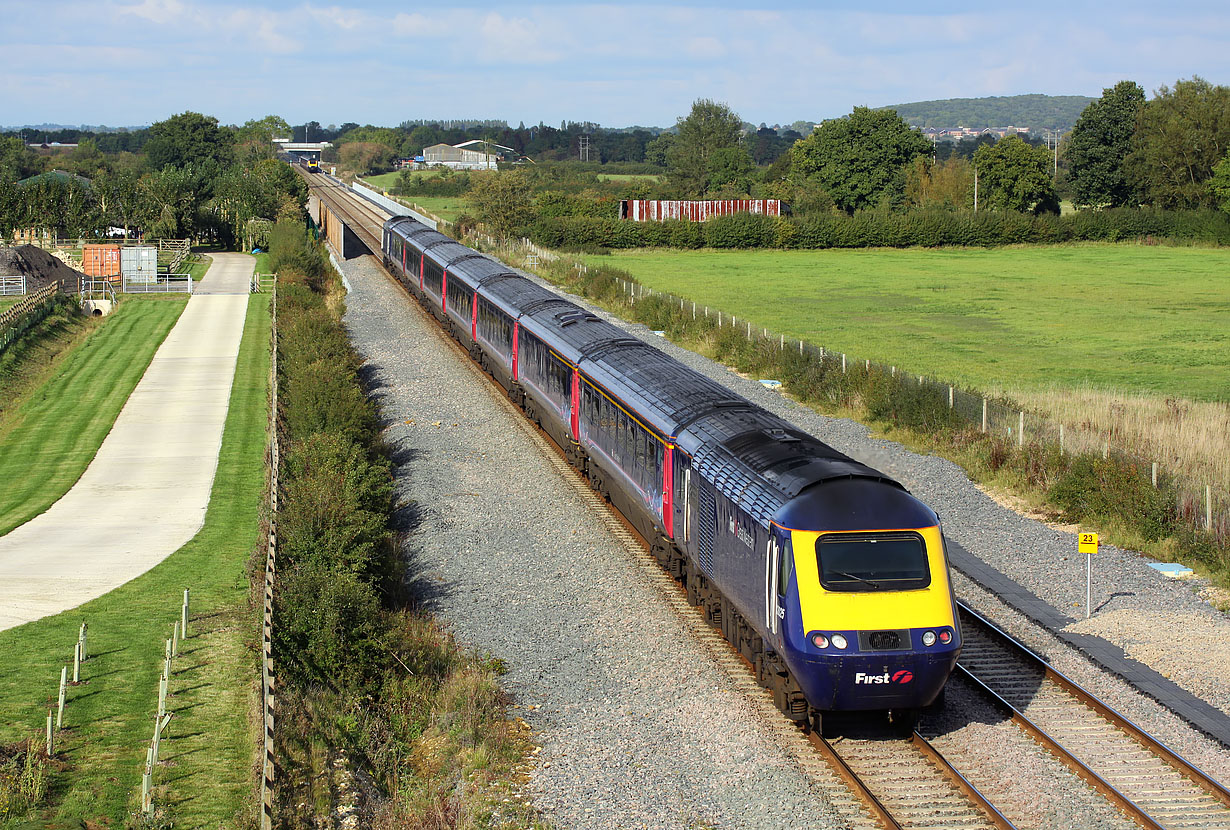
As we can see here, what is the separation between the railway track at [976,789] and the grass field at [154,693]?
5.95 m

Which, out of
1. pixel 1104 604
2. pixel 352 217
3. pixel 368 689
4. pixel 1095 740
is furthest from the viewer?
pixel 352 217

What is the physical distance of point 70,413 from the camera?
35.4 meters

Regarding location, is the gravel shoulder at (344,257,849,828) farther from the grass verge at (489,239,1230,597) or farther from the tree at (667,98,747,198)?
the tree at (667,98,747,198)

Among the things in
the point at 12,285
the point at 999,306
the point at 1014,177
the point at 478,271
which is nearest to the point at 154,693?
the point at 478,271

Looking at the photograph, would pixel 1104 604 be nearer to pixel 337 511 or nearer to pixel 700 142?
pixel 337 511

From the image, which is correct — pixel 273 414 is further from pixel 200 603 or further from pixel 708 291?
pixel 708 291

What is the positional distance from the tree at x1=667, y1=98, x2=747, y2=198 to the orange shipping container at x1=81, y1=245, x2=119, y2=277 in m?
81.7

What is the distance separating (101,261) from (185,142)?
11285cm

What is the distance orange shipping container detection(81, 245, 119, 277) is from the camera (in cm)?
6147

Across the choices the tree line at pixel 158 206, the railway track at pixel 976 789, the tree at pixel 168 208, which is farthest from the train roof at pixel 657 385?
the tree at pixel 168 208

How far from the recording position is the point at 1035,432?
26062mm

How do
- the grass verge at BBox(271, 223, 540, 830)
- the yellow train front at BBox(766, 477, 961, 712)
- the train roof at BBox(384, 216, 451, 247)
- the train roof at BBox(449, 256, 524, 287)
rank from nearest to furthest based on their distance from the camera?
the yellow train front at BBox(766, 477, 961, 712) < the grass verge at BBox(271, 223, 540, 830) < the train roof at BBox(449, 256, 524, 287) < the train roof at BBox(384, 216, 451, 247)

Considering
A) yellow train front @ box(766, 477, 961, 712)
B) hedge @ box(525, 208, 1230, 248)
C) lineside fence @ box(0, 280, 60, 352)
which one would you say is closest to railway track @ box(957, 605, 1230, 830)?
yellow train front @ box(766, 477, 961, 712)

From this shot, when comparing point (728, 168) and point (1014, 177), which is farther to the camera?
point (728, 168)
